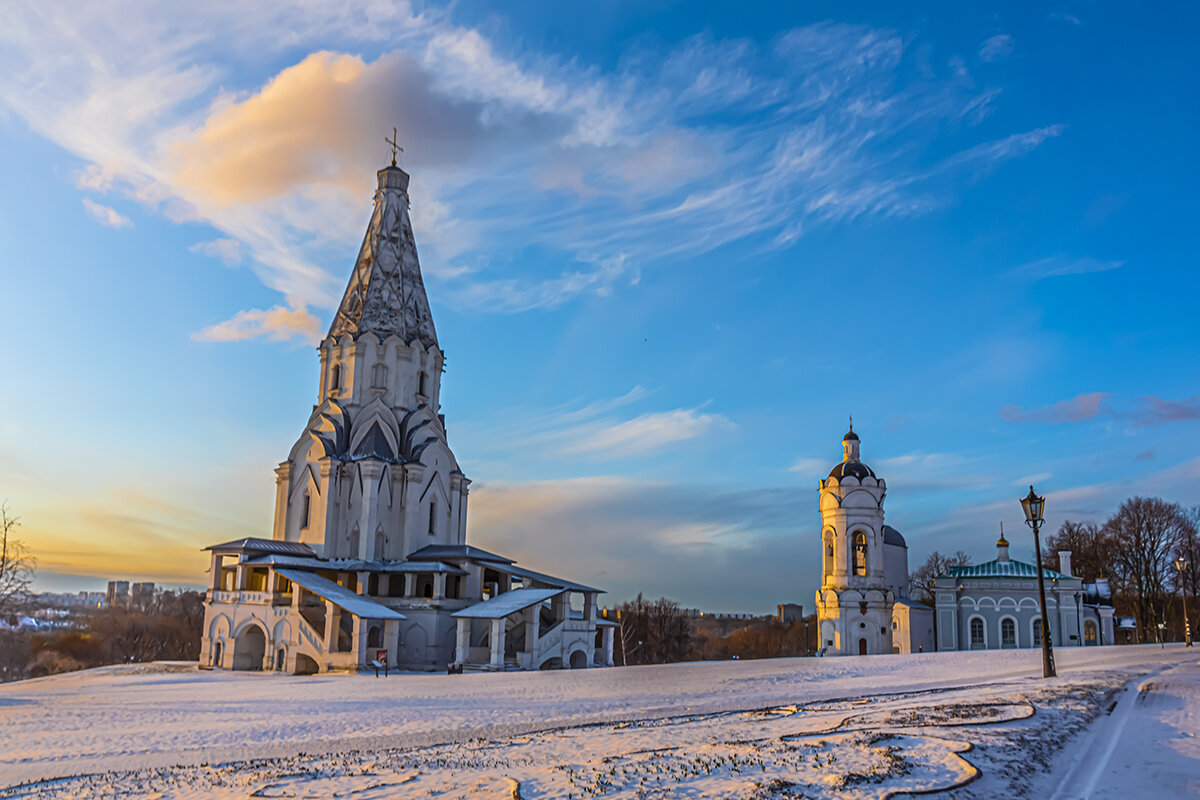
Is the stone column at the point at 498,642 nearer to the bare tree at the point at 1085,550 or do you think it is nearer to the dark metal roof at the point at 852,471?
the dark metal roof at the point at 852,471

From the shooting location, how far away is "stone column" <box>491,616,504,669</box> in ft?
110

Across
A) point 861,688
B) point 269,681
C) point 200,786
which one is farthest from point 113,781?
point 269,681

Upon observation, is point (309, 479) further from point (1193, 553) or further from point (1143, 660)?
point (1193, 553)

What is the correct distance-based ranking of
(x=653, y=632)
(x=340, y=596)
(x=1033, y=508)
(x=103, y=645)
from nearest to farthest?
(x=1033, y=508)
(x=340, y=596)
(x=103, y=645)
(x=653, y=632)

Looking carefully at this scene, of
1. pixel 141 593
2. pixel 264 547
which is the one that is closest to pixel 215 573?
pixel 264 547

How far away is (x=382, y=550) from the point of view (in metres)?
41.2

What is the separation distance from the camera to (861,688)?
1975 centimetres

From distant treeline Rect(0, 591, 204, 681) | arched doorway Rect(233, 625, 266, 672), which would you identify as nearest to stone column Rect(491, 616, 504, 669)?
arched doorway Rect(233, 625, 266, 672)

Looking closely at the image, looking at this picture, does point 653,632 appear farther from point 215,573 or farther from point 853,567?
point 215,573

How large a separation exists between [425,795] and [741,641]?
9188cm

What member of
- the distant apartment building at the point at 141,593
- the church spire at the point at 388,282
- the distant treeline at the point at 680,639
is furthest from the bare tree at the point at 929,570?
Result: the distant apartment building at the point at 141,593

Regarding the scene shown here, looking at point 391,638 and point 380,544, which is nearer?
point 391,638

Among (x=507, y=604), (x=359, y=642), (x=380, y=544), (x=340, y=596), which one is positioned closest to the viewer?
(x=359, y=642)

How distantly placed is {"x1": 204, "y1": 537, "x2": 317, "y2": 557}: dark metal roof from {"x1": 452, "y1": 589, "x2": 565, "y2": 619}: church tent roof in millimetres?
7741
